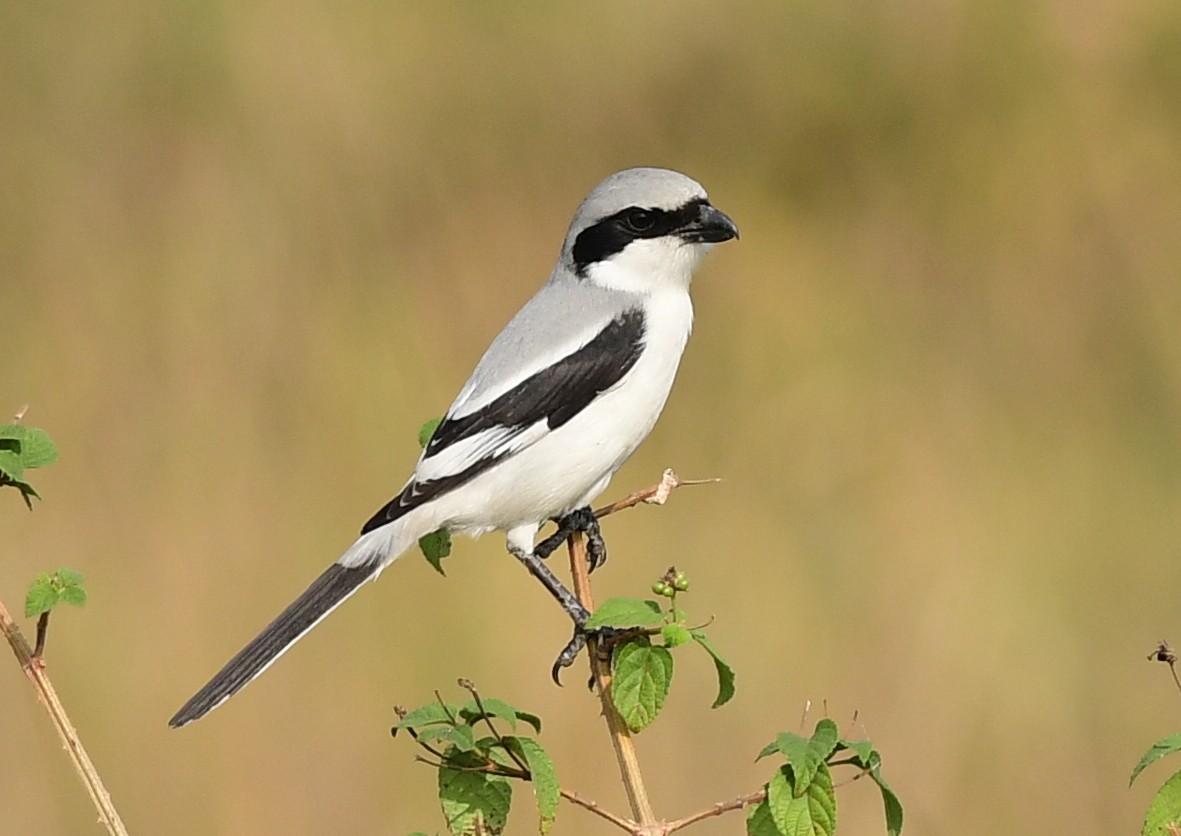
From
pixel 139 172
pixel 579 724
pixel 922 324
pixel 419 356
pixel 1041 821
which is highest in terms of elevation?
pixel 139 172

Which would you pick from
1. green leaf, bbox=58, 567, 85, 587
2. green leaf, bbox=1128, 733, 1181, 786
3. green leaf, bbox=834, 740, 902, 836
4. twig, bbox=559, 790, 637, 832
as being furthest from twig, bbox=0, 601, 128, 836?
green leaf, bbox=1128, 733, 1181, 786

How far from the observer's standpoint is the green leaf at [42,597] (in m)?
1.46

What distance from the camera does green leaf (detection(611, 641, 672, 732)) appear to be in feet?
4.91

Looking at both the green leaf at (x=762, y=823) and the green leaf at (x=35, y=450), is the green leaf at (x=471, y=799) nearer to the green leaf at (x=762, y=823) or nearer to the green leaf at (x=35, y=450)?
the green leaf at (x=762, y=823)

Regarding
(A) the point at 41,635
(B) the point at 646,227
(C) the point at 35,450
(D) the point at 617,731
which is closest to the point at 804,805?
(D) the point at 617,731

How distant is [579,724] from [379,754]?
0.46m

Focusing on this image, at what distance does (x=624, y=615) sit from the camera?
57.2 inches

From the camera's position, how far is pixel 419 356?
4195mm

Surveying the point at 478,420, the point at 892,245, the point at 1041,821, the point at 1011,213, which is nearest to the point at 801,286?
the point at 892,245

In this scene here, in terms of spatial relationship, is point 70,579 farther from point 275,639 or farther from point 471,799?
point 275,639

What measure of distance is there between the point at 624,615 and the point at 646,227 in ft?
4.87

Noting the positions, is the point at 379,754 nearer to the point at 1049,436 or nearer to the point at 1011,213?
the point at 1049,436

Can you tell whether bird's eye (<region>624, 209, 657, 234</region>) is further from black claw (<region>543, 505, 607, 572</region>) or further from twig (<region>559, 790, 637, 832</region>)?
twig (<region>559, 790, 637, 832</region>)

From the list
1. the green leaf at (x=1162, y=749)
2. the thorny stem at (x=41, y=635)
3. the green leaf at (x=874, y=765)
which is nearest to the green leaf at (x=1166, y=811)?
the green leaf at (x=1162, y=749)
